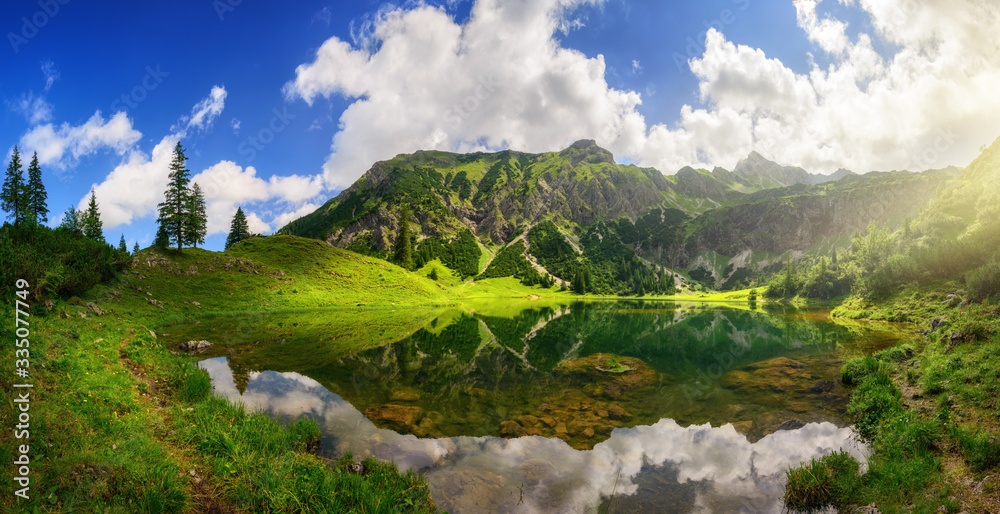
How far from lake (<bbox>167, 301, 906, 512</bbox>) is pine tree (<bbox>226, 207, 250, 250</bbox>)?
91010mm

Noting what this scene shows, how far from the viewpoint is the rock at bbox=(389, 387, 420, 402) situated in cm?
1745

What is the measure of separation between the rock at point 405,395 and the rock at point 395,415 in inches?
33.3

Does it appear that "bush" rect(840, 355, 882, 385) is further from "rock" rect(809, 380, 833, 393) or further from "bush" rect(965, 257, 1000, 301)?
"bush" rect(965, 257, 1000, 301)

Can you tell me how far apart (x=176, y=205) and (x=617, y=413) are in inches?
3116

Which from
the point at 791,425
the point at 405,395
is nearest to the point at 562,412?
the point at 405,395

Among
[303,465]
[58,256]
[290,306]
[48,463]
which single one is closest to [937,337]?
[303,465]

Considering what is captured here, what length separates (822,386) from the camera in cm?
1961

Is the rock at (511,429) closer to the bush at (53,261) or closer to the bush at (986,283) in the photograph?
the bush at (53,261)

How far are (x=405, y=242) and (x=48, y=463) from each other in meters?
109

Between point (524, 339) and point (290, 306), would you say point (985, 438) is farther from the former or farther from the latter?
point (290, 306)

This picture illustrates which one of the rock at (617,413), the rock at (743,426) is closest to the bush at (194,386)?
the rock at (617,413)

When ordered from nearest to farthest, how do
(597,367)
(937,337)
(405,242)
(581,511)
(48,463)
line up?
(48,463) → (581,511) → (937,337) → (597,367) → (405,242)

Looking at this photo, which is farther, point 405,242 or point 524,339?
point 405,242

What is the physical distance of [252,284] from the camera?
58344 mm
